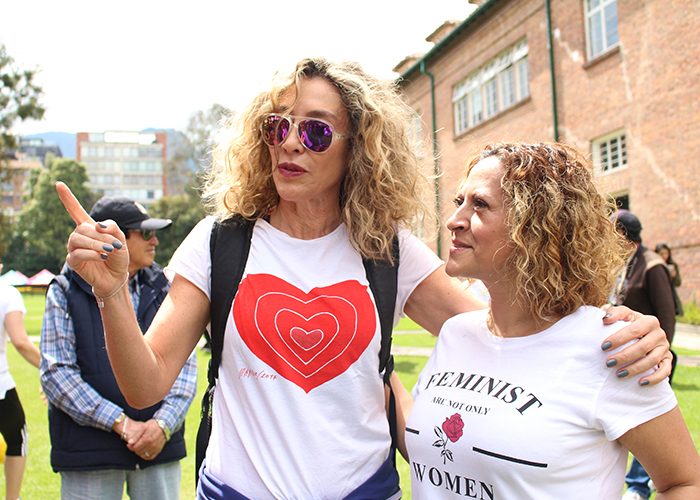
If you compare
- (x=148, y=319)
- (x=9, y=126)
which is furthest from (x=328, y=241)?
(x=9, y=126)

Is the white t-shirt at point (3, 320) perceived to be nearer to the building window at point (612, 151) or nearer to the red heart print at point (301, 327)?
the red heart print at point (301, 327)

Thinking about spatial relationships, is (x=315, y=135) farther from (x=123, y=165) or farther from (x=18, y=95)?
(x=123, y=165)

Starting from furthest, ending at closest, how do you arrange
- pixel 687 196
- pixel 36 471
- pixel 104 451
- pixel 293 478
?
pixel 687 196
pixel 36 471
pixel 104 451
pixel 293 478

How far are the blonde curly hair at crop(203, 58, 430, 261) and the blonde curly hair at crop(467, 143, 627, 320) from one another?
48cm

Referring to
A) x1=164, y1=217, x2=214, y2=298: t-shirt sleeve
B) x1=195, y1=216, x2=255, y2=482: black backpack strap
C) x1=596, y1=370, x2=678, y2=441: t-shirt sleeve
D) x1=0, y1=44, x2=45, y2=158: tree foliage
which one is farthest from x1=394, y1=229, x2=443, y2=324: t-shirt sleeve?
x1=0, y1=44, x2=45, y2=158: tree foliage

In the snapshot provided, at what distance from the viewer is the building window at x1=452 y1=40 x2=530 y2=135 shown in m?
24.1

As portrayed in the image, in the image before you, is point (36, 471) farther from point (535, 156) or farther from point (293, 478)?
point (535, 156)

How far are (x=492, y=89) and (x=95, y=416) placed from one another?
79.3ft

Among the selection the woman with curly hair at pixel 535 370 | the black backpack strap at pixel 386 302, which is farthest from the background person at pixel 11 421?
the woman with curly hair at pixel 535 370

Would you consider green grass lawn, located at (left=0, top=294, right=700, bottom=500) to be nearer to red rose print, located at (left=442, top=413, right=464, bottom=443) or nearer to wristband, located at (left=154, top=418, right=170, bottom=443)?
wristband, located at (left=154, top=418, right=170, bottom=443)

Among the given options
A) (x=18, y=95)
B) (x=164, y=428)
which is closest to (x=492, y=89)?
(x=18, y=95)

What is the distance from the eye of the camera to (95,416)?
3.64 meters

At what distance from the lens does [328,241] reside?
2.50 m

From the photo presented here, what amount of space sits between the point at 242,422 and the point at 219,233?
63 centimetres
